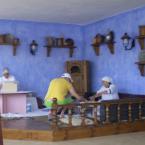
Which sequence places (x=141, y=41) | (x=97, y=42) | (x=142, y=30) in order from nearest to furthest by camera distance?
(x=142, y=30) < (x=141, y=41) < (x=97, y=42)

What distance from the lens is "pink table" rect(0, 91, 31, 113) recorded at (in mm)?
6645

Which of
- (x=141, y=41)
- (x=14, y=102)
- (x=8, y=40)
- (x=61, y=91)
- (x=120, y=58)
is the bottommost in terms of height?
(x=14, y=102)

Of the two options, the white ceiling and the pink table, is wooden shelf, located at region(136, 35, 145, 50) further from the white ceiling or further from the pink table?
the pink table

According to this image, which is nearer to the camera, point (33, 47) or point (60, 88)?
point (60, 88)

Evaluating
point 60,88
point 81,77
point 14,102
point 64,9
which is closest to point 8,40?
point 14,102

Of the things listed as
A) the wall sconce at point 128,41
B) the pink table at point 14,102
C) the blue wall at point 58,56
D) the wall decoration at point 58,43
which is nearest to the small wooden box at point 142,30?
the wall sconce at point 128,41

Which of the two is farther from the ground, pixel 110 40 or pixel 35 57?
pixel 110 40

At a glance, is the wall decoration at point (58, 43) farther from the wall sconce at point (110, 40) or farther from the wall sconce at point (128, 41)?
the wall sconce at point (128, 41)

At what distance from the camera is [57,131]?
4418 millimetres

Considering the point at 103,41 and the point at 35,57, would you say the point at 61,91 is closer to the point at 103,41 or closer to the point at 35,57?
the point at 103,41

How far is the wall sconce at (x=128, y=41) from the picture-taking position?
20.8ft

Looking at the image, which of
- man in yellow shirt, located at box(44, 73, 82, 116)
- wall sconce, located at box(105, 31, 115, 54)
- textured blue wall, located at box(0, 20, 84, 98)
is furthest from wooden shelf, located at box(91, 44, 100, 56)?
man in yellow shirt, located at box(44, 73, 82, 116)

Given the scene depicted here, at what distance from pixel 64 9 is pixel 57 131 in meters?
2.96

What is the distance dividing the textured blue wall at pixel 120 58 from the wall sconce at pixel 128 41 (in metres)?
0.10
